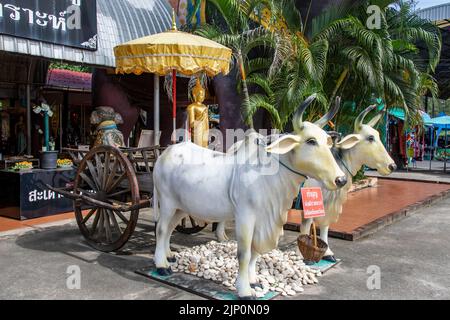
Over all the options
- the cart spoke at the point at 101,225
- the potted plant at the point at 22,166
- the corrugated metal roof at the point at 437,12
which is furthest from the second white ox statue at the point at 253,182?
the corrugated metal roof at the point at 437,12

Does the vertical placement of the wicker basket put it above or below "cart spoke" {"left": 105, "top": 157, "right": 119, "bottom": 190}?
below

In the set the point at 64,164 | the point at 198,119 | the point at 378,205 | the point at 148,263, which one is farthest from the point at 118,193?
the point at 378,205

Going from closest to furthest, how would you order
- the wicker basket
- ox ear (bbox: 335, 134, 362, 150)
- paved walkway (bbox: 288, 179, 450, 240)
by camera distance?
the wicker basket
ox ear (bbox: 335, 134, 362, 150)
paved walkway (bbox: 288, 179, 450, 240)

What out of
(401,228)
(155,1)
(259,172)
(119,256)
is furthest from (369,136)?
(155,1)

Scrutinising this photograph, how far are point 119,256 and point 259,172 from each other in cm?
223

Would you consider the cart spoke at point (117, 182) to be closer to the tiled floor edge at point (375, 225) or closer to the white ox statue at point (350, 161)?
the white ox statue at point (350, 161)

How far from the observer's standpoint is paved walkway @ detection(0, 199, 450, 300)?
3887 mm

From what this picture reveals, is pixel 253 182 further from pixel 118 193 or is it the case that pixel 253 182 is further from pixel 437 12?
pixel 437 12

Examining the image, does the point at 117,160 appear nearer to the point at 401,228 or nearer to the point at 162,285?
the point at 162,285

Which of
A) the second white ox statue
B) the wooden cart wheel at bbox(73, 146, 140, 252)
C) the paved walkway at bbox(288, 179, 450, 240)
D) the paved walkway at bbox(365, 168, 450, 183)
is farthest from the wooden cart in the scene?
the paved walkway at bbox(365, 168, 450, 183)

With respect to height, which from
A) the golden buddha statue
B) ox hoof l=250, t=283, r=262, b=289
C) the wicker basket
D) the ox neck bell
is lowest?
ox hoof l=250, t=283, r=262, b=289

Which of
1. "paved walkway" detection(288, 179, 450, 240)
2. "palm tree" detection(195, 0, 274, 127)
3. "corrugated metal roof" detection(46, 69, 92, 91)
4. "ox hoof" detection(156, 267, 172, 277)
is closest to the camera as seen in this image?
"ox hoof" detection(156, 267, 172, 277)

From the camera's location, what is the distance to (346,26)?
8000mm

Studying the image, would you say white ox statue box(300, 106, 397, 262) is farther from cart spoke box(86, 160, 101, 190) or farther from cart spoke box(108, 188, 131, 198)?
cart spoke box(86, 160, 101, 190)
